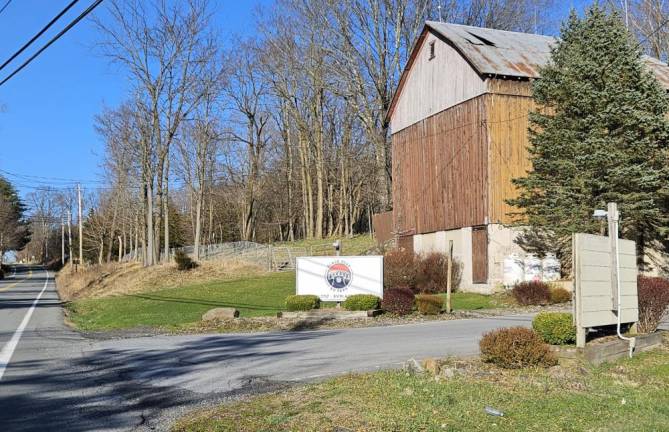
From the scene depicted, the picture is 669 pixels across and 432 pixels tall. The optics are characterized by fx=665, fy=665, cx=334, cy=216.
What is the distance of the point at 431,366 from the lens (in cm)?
893

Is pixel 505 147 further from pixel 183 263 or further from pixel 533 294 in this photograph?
pixel 183 263

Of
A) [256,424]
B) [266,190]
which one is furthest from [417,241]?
[266,190]

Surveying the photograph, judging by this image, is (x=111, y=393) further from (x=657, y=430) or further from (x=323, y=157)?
(x=323, y=157)

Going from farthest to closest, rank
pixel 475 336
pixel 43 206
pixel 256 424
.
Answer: pixel 43 206
pixel 475 336
pixel 256 424

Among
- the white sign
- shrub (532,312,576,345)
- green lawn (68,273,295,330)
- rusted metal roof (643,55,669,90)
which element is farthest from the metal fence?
shrub (532,312,576,345)

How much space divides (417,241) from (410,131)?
19.9ft

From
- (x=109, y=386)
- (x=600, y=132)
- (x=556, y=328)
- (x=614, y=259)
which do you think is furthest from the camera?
(x=600, y=132)

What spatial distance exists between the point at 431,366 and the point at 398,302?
12.0 metres

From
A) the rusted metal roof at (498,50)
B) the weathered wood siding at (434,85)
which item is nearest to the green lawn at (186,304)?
the weathered wood siding at (434,85)

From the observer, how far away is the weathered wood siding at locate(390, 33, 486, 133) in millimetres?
31219

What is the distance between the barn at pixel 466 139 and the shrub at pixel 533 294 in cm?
346

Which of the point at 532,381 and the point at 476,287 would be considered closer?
the point at 532,381

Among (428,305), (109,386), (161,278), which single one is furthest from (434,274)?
(109,386)

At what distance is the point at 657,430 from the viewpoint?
6.34m
